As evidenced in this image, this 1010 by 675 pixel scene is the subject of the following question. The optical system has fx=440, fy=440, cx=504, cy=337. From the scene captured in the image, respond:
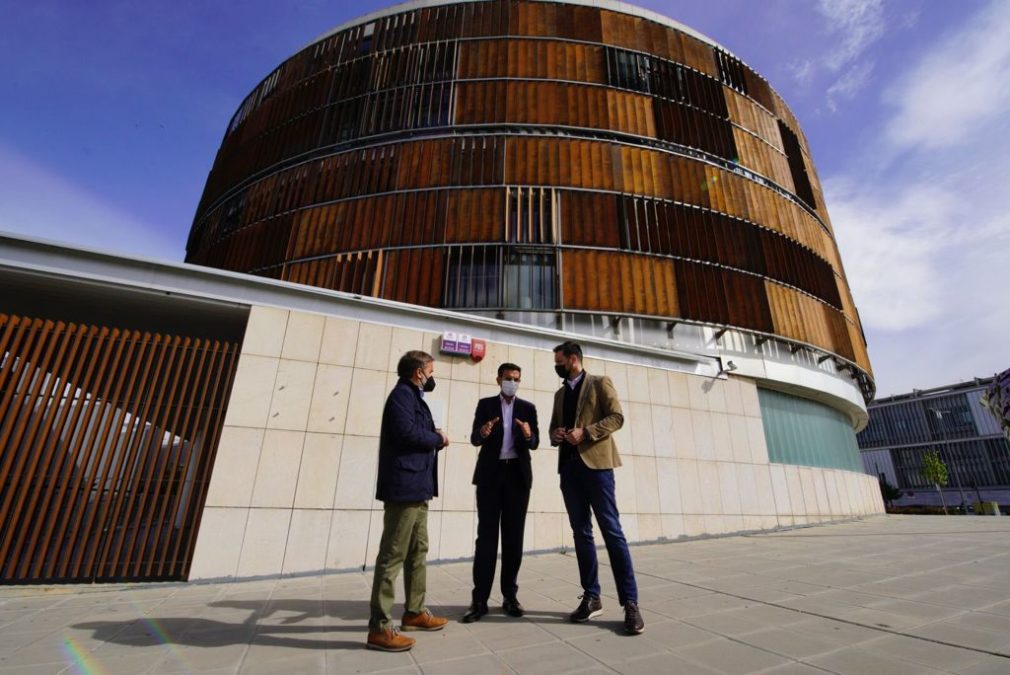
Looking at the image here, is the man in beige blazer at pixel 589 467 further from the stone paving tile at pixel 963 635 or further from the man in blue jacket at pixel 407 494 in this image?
the stone paving tile at pixel 963 635

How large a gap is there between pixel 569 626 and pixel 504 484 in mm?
1126

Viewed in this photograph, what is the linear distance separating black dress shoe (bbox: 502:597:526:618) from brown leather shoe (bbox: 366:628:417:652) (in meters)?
0.96

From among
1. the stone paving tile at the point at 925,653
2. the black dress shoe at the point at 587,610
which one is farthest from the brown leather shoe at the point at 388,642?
the stone paving tile at the point at 925,653

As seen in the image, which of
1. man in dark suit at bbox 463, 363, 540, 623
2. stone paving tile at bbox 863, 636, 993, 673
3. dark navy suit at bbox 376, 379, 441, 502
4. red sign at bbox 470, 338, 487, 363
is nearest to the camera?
stone paving tile at bbox 863, 636, 993, 673

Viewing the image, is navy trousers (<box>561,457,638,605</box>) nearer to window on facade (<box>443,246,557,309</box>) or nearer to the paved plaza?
the paved plaza

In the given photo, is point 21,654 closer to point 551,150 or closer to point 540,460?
point 540,460

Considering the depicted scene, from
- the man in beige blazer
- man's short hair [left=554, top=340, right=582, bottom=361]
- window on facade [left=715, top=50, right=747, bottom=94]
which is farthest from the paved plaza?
window on facade [left=715, top=50, right=747, bottom=94]

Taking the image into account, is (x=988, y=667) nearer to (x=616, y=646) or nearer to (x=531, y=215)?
(x=616, y=646)

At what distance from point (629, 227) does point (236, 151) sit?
54.0ft

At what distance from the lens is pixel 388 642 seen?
2.79m

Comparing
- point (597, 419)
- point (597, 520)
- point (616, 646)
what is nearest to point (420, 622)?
point (616, 646)

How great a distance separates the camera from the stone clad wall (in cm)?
597

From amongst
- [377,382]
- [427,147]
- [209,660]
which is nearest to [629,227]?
[427,147]

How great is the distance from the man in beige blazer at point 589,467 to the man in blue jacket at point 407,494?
1.02m
